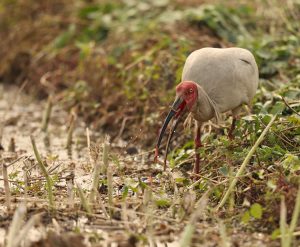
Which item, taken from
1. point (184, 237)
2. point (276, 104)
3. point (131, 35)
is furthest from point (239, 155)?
point (131, 35)

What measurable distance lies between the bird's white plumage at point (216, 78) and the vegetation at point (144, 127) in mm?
218

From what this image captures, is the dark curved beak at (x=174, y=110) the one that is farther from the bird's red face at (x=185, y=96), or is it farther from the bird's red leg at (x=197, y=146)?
the bird's red leg at (x=197, y=146)

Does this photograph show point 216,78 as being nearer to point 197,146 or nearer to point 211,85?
point 211,85

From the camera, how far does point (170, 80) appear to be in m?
7.00

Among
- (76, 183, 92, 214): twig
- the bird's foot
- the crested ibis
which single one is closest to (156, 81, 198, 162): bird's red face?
the crested ibis

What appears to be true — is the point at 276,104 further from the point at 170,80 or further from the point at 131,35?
the point at 131,35

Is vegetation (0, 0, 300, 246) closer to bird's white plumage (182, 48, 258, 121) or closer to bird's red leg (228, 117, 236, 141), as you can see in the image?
bird's red leg (228, 117, 236, 141)

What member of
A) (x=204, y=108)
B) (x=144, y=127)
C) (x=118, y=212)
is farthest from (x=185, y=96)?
(x=144, y=127)

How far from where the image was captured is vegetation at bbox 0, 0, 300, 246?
434 centimetres

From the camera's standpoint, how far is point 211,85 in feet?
16.8

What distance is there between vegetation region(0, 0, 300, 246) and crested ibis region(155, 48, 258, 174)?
22 cm

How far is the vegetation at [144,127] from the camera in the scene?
4.34 meters

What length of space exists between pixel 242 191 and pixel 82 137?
2792 mm

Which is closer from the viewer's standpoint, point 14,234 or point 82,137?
point 14,234
